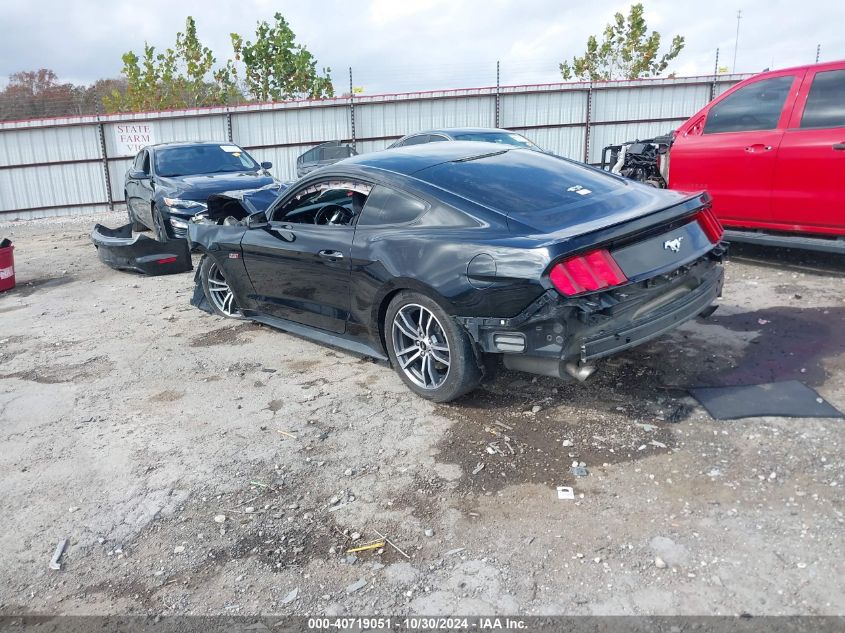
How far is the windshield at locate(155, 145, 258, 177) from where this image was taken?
1034 cm

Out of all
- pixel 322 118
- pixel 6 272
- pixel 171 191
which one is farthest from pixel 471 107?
pixel 6 272

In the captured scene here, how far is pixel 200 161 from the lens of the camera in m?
10.6

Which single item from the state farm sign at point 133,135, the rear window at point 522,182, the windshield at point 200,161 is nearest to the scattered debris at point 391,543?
the rear window at point 522,182

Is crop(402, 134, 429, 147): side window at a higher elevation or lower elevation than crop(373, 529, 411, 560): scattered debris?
higher

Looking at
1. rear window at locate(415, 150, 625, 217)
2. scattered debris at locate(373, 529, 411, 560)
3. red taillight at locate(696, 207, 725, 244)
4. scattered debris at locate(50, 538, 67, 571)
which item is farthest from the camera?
red taillight at locate(696, 207, 725, 244)

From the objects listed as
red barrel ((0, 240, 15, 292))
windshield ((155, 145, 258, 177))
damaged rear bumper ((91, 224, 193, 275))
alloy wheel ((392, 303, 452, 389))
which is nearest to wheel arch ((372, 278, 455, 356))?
alloy wheel ((392, 303, 452, 389))

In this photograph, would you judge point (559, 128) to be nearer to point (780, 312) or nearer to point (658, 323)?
point (780, 312)

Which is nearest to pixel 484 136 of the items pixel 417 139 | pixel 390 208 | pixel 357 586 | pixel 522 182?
pixel 417 139

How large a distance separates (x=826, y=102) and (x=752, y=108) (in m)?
0.72

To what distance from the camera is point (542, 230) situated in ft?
11.8

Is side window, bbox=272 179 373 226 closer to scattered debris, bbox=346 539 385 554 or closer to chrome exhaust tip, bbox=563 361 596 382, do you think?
chrome exhaust tip, bbox=563 361 596 382

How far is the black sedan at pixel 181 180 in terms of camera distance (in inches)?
368

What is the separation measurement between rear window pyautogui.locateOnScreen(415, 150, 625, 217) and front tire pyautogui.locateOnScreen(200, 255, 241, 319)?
8.93 ft

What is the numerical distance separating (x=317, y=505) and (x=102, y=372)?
294cm
